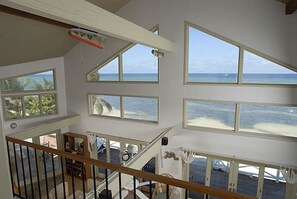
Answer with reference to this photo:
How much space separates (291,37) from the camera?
439 centimetres

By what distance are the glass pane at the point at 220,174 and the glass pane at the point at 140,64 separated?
311cm

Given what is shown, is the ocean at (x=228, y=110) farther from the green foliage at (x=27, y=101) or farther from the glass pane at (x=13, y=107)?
the glass pane at (x=13, y=107)

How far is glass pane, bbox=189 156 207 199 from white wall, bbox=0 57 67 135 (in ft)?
17.4

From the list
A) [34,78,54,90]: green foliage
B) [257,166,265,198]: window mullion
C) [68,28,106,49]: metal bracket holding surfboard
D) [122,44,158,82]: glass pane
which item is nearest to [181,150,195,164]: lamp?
[257,166,265,198]: window mullion

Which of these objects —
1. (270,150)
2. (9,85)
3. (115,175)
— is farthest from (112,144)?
(270,150)

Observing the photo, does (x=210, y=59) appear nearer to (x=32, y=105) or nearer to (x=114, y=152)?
(x=114, y=152)

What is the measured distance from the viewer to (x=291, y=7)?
4.09 m

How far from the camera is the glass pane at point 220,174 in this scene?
576 centimetres

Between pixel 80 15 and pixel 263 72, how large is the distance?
4411 mm

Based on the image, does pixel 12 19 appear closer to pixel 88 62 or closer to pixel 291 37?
pixel 88 62

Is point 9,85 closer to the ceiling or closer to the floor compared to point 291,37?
closer to the floor

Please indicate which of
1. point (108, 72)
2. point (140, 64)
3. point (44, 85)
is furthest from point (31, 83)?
point (140, 64)


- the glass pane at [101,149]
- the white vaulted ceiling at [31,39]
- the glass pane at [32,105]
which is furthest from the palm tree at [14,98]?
the glass pane at [101,149]

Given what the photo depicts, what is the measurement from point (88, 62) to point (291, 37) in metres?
5.96
